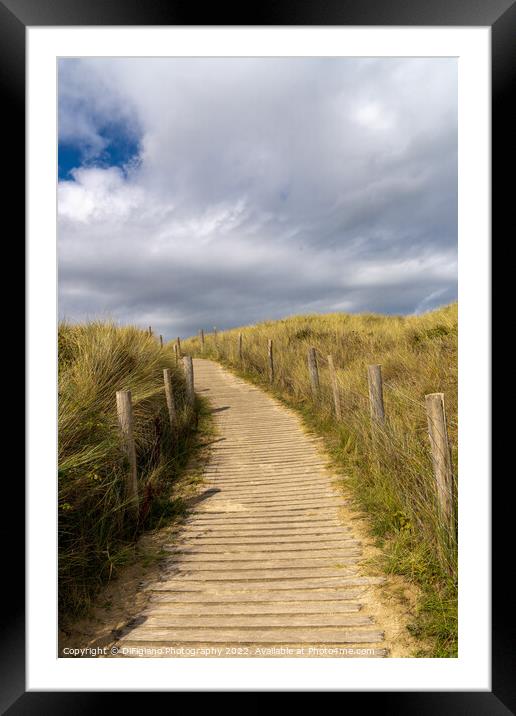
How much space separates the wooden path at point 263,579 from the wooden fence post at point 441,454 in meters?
0.84

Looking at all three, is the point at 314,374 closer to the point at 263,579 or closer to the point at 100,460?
the point at 100,460

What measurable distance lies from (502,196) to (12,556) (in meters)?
2.87

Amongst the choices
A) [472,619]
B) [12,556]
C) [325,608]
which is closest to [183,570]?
[325,608]

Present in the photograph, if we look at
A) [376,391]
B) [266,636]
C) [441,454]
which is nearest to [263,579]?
[266,636]

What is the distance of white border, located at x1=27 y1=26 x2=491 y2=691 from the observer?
5.26 ft

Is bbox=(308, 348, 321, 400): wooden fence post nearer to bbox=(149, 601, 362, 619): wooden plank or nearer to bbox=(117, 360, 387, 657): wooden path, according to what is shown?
bbox=(117, 360, 387, 657): wooden path

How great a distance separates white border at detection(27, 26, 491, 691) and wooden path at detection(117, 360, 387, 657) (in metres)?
0.37

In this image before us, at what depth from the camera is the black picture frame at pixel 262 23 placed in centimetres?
155

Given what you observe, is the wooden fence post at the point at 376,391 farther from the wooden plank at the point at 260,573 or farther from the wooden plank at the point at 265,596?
the wooden plank at the point at 265,596

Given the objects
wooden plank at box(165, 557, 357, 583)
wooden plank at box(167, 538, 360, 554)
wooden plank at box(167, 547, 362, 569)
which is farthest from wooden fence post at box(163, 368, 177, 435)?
wooden plank at box(165, 557, 357, 583)

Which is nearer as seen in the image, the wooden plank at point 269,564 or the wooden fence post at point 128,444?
the wooden plank at point 269,564

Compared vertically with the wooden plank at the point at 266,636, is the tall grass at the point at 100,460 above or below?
above

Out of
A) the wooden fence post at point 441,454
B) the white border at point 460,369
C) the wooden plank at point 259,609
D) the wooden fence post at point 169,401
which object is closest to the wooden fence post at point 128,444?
the wooden plank at point 259,609

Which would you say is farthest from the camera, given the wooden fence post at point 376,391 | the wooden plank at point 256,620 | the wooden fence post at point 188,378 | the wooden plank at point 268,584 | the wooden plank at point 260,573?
the wooden fence post at point 188,378
